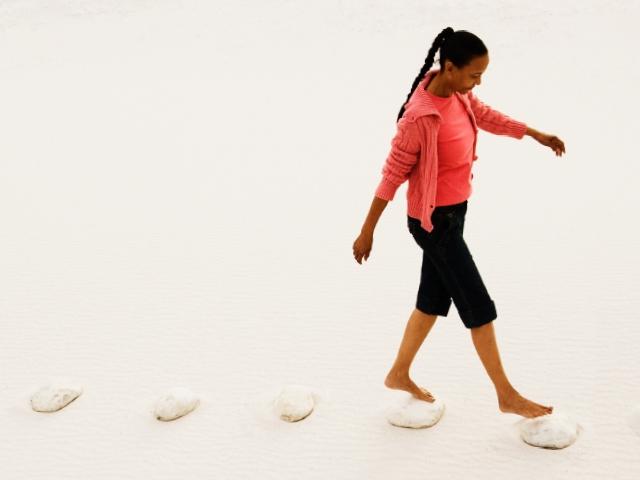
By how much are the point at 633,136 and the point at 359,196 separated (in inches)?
146

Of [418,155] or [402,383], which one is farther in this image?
[402,383]

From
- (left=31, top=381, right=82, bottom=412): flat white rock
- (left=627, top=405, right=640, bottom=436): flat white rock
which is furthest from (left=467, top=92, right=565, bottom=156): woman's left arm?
(left=31, top=381, right=82, bottom=412): flat white rock

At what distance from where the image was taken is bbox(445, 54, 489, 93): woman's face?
240cm

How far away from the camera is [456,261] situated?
2668mm

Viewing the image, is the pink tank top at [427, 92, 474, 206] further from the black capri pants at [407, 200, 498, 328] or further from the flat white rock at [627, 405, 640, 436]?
the flat white rock at [627, 405, 640, 436]

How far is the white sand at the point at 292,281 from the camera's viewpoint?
10.6 feet

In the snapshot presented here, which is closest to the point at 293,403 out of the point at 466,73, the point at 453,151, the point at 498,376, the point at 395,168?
the point at 498,376

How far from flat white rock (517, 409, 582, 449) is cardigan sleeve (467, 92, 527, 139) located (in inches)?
53.8

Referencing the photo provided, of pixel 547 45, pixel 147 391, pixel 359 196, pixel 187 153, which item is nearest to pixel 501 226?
pixel 359 196

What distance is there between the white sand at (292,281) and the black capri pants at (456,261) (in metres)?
0.77

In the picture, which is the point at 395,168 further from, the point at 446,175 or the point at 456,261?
the point at 456,261

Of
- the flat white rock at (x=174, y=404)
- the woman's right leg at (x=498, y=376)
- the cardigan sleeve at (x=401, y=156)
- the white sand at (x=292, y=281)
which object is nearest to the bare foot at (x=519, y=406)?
the woman's right leg at (x=498, y=376)

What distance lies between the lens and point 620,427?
10.1ft

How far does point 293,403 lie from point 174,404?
674 mm
